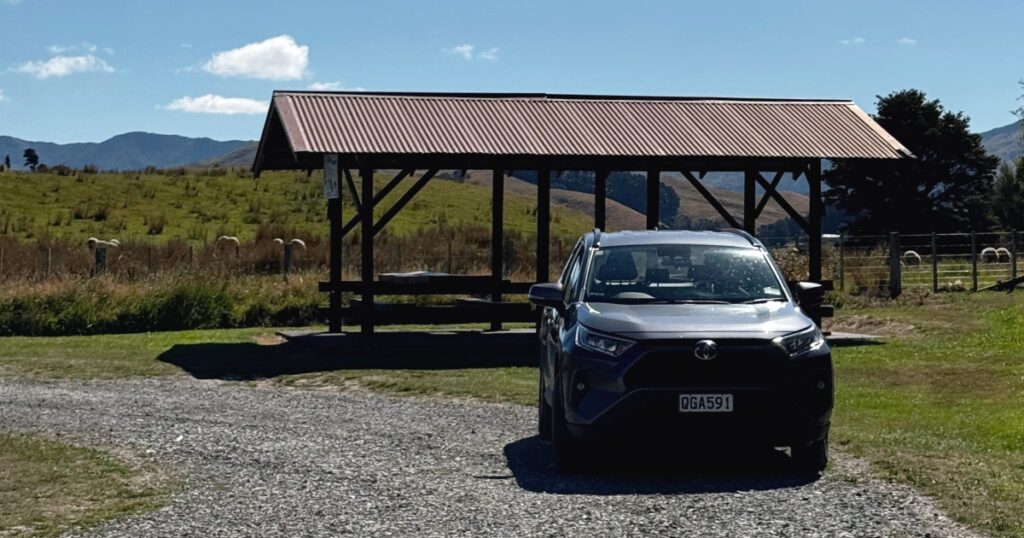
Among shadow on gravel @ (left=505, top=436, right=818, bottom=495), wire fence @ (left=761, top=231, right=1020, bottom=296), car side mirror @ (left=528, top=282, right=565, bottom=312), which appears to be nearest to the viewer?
shadow on gravel @ (left=505, top=436, right=818, bottom=495)

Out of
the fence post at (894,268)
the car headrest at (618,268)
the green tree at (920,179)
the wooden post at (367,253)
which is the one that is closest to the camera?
the car headrest at (618,268)

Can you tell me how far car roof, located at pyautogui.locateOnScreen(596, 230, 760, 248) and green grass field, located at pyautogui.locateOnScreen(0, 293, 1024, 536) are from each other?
1.85m

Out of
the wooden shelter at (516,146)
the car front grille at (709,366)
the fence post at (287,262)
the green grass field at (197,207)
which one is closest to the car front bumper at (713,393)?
the car front grille at (709,366)

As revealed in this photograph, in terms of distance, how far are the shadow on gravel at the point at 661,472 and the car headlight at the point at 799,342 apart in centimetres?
88

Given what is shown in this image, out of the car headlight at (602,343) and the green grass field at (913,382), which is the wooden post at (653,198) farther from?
the car headlight at (602,343)

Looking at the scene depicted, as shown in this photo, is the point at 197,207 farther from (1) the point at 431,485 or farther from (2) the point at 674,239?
(1) the point at 431,485

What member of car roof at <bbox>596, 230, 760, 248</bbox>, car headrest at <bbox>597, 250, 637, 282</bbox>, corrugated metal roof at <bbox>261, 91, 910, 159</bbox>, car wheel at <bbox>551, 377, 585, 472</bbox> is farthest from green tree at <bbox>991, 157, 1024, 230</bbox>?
car wheel at <bbox>551, 377, 585, 472</bbox>

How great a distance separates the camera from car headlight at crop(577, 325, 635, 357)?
9.73m

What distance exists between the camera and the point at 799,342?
32.2 feet

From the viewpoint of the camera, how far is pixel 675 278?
435 inches

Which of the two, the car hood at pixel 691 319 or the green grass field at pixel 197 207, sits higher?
the green grass field at pixel 197 207

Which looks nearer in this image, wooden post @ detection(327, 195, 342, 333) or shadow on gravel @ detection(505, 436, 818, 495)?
shadow on gravel @ detection(505, 436, 818, 495)

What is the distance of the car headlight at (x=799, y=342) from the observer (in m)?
9.71

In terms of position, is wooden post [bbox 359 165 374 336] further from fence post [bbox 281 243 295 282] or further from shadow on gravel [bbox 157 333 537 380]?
fence post [bbox 281 243 295 282]
